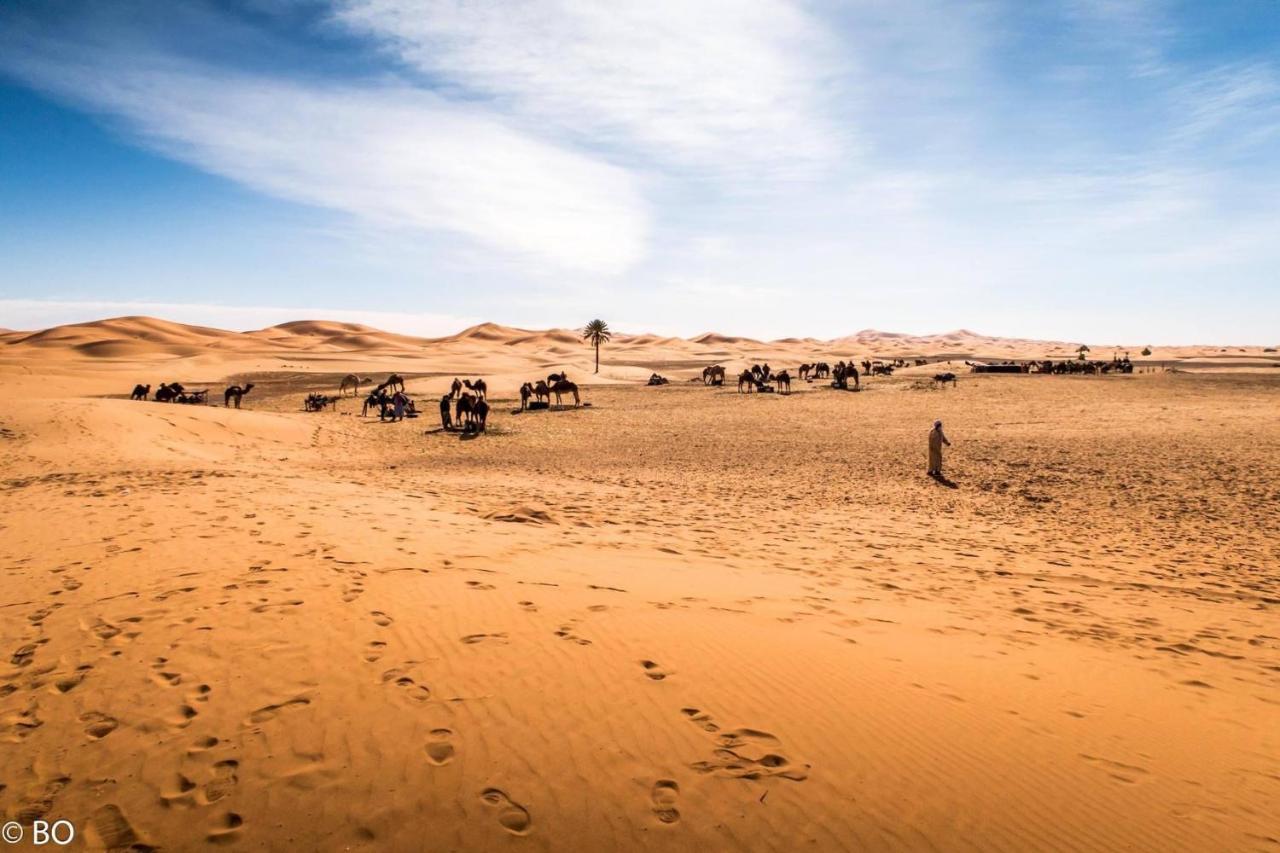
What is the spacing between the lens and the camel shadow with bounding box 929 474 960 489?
1688 cm

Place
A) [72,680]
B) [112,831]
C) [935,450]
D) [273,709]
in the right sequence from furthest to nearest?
1. [935,450]
2. [72,680]
3. [273,709]
4. [112,831]

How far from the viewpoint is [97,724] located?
414 centimetres

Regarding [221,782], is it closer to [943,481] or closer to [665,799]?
[665,799]

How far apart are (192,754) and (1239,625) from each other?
1096 cm

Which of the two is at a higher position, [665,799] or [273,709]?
[273,709]

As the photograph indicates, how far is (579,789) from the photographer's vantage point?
3.71 m

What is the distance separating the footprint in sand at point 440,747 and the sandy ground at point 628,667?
21mm

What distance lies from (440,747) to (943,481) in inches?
650

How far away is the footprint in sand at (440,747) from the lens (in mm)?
3889

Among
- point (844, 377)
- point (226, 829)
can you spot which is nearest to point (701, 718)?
point (226, 829)

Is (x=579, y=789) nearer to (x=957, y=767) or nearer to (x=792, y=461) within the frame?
(x=957, y=767)

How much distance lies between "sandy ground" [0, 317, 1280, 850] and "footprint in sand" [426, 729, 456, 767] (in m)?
0.02

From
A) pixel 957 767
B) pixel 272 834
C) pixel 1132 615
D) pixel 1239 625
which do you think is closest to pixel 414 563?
pixel 272 834

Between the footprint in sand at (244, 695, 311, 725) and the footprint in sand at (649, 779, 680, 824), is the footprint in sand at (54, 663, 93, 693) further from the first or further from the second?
the footprint in sand at (649, 779, 680, 824)
